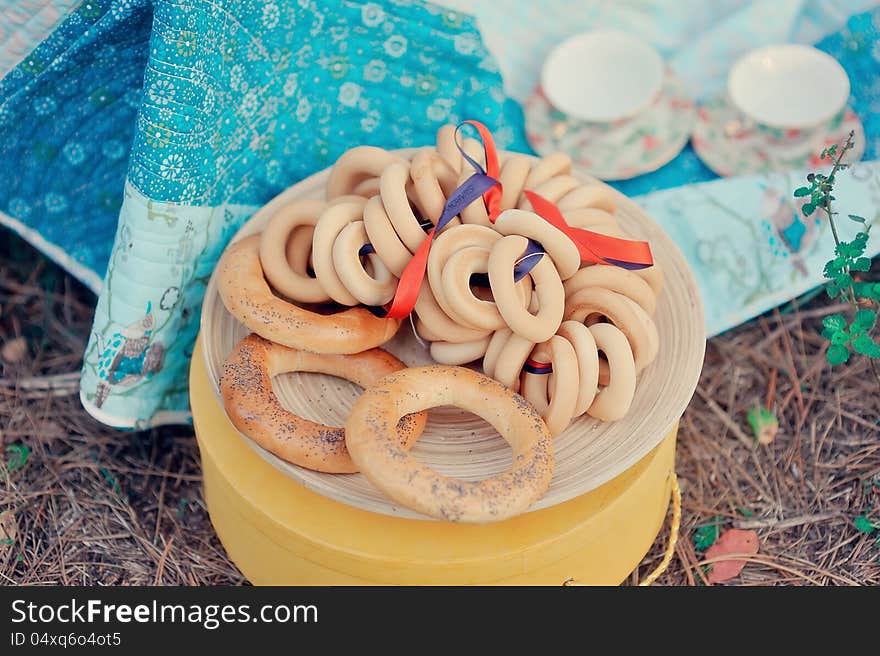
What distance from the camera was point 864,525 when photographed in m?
1.50

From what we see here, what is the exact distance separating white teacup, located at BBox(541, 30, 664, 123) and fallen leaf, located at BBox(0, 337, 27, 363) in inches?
39.4

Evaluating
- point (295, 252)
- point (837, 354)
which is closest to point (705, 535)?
point (837, 354)

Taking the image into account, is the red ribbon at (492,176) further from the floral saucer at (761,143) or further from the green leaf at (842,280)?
the floral saucer at (761,143)

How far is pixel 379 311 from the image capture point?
51.9 inches

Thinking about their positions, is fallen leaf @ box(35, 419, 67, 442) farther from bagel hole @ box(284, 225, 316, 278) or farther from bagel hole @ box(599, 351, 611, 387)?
bagel hole @ box(599, 351, 611, 387)

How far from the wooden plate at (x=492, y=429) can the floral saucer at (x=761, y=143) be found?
441 millimetres

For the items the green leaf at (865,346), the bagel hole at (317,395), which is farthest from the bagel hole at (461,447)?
the green leaf at (865,346)

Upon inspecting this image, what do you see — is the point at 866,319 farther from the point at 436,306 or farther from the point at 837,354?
the point at 436,306

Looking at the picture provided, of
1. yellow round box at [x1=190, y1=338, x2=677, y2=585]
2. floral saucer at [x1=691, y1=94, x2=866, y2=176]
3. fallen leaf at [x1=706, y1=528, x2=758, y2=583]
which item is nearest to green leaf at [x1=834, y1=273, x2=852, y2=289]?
yellow round box at [x1=190, y1=338, x2=677, y2=585]

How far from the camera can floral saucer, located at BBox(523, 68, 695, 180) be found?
1830 mm

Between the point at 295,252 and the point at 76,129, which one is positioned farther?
the point at 76,129

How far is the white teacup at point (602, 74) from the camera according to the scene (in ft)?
6.22

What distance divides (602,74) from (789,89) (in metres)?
0.33

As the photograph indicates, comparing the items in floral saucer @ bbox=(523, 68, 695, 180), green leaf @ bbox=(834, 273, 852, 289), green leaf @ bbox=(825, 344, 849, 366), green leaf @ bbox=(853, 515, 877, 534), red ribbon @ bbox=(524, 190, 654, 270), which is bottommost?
green leaf @ bbox=(853, 515, 877, 534)
